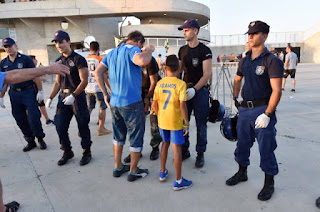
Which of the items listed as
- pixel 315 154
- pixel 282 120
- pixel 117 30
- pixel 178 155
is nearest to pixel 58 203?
pixel 178 155

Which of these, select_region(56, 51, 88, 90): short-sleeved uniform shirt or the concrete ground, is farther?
select_region(56, 51, 88, 90): short-sleeved uniform shirt

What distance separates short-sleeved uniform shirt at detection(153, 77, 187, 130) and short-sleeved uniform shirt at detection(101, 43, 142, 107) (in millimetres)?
330

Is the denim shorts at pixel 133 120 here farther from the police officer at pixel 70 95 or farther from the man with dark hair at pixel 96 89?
the man with dark hair at pixel 96 89

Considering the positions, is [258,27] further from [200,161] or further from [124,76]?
[200,161]

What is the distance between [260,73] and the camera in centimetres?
254

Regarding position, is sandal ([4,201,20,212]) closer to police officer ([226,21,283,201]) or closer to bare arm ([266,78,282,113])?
police officer ([226,21,283,201])

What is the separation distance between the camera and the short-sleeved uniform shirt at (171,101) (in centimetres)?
279

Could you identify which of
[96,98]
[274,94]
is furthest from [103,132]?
[274,94]

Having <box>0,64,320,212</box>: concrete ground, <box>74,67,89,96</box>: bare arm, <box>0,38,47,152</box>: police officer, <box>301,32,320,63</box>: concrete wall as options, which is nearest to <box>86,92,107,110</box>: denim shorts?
<box>0,64,320,212</box>: concrete ground

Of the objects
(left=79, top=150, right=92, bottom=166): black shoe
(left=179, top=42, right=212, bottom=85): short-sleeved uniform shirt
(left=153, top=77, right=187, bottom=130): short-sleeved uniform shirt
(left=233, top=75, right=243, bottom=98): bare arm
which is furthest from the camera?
(left=79, top=150, right=92, bottom=166): black shoe

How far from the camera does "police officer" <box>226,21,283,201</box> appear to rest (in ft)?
8.05

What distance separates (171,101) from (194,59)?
3.16 ft

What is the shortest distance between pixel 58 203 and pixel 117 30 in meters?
29.0

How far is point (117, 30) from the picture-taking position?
29.2 meters
